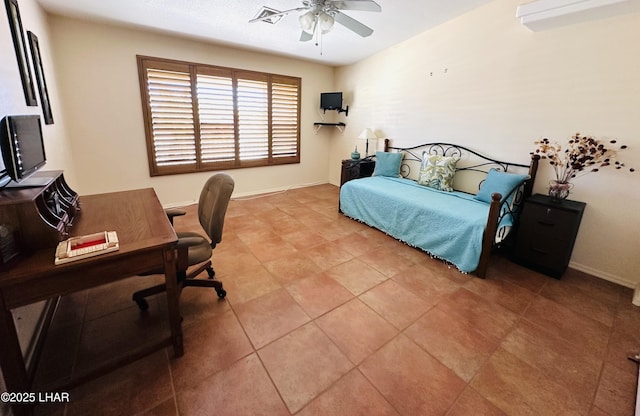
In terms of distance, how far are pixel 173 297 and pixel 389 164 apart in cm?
355

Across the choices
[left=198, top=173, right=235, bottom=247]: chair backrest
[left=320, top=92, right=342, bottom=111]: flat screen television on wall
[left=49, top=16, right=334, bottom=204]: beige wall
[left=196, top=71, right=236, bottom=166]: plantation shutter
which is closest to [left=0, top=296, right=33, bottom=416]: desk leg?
[left=198, top=173, right=235, bottom=247]: chair backrest

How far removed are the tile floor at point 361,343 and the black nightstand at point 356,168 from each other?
2268 millimetres

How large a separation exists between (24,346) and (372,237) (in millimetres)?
3018

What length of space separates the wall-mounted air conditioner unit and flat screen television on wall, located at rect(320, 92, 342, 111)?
122 inches

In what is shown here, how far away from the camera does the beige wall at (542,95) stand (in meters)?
2.33

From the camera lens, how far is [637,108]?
224 cm

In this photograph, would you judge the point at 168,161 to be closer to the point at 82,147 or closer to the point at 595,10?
the point at 82,147

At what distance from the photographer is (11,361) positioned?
1129mm

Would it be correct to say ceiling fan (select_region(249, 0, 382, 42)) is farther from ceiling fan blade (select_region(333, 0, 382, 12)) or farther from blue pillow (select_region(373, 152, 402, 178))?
blue pillow (select_region(373, 152, 402, 178))

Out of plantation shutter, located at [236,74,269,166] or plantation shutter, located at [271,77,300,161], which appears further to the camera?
plantation shutter, located at [271,77,300,161]

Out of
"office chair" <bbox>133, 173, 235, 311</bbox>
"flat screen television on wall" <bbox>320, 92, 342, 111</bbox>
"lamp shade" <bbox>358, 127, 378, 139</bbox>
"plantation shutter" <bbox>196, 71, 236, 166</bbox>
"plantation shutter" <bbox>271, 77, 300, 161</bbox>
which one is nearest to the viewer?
"office chair" <bbox>133, 173, 235, 311</bbox>

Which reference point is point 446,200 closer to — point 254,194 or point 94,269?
point 94,269

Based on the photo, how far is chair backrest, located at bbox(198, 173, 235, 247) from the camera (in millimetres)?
1905

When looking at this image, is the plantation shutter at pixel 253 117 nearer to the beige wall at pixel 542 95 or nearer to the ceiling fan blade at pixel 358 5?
the beige wall at pixel 542 95
